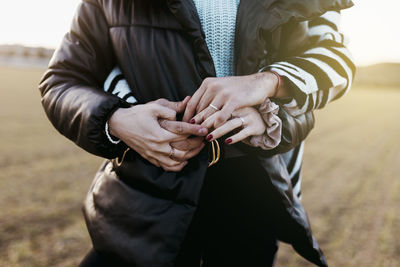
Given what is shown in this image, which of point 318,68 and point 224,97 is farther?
point 318,68

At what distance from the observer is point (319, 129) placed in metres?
7.37

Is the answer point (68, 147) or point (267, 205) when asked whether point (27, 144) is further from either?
point (267, 205)

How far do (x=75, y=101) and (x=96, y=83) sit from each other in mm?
165

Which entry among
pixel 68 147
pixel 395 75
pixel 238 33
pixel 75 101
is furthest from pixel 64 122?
pixel 395 75

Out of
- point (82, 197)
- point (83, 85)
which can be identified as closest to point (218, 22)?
point (83, 85)

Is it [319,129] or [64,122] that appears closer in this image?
[64,122]

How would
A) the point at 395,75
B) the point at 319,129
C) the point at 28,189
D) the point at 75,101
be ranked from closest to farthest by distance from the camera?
the point at 75,101 → the point at 28,189 → the point at 319,129 → the point at 395,75

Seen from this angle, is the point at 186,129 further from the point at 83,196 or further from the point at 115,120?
the point at 83,196

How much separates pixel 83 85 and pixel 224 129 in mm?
480

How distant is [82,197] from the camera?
313cm

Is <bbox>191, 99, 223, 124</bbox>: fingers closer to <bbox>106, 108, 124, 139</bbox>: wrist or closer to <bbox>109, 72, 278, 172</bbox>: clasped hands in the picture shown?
<bbox>109, 72, 278, 172</bbox>: clasped hands

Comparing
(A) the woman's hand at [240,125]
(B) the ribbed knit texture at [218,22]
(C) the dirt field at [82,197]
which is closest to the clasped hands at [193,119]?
(A) the woman's hand at [240,125]

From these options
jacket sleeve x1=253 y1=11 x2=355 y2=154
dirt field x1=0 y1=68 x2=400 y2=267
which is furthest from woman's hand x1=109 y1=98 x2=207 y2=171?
dirt field x1=0 y1=68 x2=400 y2=267

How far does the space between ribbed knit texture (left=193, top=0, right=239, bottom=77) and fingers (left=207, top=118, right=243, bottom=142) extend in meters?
0.28
